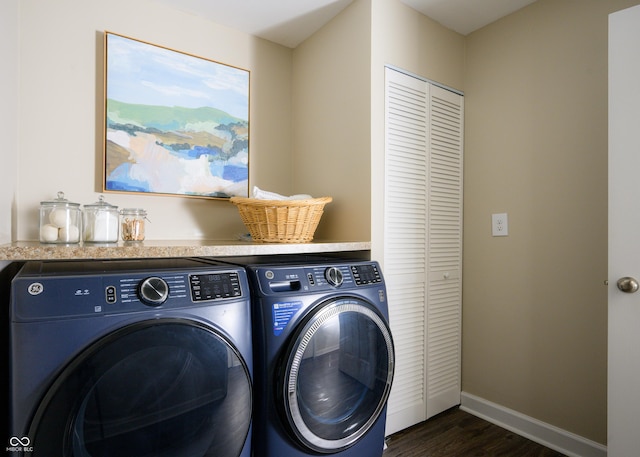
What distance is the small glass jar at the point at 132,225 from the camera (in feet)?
5.09

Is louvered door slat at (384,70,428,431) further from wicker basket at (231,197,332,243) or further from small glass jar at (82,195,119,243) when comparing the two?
small glass jar at (82,195,119,243)

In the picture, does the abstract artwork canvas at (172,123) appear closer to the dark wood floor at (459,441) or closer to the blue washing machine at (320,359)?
the blue washing machine at (320,359)

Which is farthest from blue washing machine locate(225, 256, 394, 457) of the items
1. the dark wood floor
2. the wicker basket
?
the dark wood floor

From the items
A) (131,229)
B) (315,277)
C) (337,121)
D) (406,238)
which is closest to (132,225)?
(131,229)

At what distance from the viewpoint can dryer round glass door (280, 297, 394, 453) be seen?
4.20 feet

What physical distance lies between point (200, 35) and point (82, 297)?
163 centimetres

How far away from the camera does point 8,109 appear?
4.46ft

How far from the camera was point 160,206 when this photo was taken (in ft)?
6.23

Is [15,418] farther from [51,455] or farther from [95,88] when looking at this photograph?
[95,88]

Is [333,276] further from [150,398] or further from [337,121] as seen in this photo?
[337,121]

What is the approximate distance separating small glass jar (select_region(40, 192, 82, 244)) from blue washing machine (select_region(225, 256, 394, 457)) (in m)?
0.68

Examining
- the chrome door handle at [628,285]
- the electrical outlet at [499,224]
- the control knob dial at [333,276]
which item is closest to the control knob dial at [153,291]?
the control knob dial at [333,276]

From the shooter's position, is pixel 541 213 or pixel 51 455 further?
pixel 541 213

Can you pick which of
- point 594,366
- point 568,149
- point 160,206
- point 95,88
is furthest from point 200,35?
point 594,366
